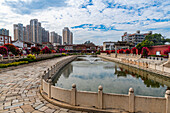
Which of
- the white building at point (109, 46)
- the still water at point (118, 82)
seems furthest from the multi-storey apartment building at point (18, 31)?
the still water at point (118, 82)

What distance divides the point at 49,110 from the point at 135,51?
41448 millimetres

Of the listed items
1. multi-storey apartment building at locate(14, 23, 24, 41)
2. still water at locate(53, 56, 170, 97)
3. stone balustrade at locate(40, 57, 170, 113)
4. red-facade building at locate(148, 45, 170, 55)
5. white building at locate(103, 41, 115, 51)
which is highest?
multi-storey apartment building at locate(14, 23, 24, 41)

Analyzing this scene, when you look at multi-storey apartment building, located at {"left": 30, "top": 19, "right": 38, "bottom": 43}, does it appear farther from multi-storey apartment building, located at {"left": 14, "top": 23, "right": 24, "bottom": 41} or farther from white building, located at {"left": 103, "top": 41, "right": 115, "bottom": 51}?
white building, located at {"left": 103, "top": 41, "right": 115, "bottom": 51}

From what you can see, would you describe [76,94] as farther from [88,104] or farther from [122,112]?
[122,112]

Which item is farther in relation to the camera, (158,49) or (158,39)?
(158,39)

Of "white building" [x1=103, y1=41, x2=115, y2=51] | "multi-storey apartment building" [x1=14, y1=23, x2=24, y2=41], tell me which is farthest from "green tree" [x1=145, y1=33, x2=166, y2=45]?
"multi-storey apartment building" [x1=14, y1=23, x2=24, y2=41]

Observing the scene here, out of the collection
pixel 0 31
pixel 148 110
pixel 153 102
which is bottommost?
pixel 148 110

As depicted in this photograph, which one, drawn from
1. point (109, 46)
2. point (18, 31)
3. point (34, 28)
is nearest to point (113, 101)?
point (109, 46)

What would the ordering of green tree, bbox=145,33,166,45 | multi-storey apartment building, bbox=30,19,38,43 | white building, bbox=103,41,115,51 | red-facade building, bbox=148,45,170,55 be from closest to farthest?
red-facade building, bbox=148,45,170,55, green tree, bbox=145,33,166,45, white building, bbox=103,41,115,51, multi-storey apartment building, bbox=30,19,38,43

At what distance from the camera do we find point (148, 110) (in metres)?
4.35

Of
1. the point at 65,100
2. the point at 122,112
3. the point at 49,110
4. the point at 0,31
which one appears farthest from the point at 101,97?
the point at 0,31

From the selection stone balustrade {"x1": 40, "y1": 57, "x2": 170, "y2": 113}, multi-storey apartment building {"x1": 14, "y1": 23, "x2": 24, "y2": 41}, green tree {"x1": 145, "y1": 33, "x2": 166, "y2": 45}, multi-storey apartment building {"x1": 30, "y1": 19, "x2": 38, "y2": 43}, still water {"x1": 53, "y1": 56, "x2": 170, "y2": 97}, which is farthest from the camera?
multi-storey apartment building {"x1": 30, "y1": 19, "x2": 38, "y2": 43}

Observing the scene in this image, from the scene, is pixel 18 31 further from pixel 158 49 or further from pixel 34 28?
pixel 158 49

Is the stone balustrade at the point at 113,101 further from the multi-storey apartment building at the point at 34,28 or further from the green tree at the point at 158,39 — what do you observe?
the multi-storey apartment building at the point at 34,28
